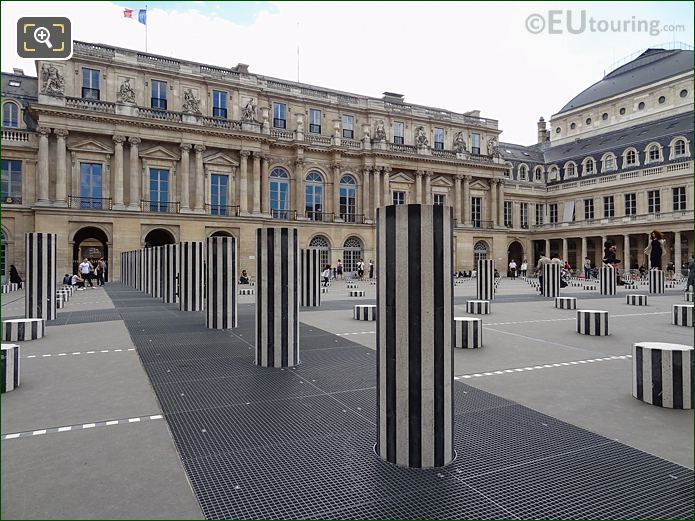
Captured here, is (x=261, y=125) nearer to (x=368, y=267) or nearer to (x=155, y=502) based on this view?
(x=368, y=267)

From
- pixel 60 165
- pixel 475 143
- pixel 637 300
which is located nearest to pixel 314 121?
pixel 475 143

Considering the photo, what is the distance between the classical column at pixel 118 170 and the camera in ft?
109

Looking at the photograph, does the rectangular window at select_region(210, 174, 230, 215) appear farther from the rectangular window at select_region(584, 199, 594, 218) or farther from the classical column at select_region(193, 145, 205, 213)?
the rectangular window at select_region(584, 199, 594, 218)

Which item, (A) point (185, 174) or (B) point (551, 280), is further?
(A) point (185, 174)

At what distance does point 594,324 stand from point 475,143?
46274 millimetres

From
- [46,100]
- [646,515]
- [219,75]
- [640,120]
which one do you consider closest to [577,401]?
[646,515]

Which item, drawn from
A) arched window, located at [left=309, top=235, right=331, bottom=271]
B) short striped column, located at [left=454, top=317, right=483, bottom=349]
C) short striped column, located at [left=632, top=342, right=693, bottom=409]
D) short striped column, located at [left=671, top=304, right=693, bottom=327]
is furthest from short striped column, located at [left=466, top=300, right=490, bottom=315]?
arched window, located at [left=309, top=235, right=331, bottom=271]

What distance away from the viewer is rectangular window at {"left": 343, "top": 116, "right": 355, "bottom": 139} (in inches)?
1770

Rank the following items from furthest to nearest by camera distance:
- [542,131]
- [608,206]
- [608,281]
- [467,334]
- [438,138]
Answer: [542,131], [438,138], [608,206], [608,281], [467,334]

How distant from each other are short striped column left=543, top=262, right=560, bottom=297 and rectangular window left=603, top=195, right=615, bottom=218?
34.2 metres

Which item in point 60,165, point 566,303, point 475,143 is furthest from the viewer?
point 475,143

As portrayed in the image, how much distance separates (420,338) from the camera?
371 centimetres

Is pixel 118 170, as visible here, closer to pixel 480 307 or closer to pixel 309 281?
pixel 309 281

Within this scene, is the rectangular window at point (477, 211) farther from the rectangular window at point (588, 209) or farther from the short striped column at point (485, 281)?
the short striped column at point (485, 281)
